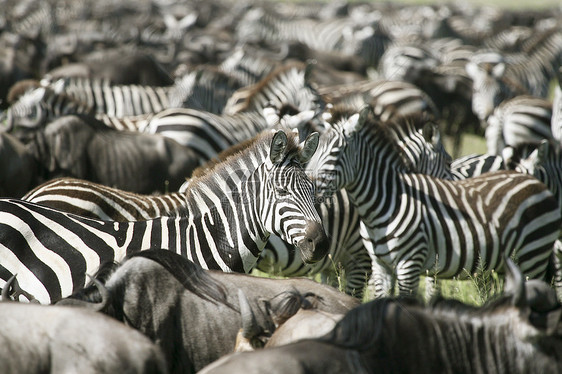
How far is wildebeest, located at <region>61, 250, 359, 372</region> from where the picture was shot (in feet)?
10.8

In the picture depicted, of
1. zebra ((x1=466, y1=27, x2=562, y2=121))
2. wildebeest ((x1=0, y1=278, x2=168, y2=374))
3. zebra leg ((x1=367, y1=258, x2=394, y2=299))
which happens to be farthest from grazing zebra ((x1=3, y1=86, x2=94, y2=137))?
zebra ((x1=466, y1=27, x2=562, y2=121))

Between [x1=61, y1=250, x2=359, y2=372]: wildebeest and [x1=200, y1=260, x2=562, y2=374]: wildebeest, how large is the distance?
28.4 inches

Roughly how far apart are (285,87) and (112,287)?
815 centimetres

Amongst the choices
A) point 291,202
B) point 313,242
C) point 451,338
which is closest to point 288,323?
point 451,338

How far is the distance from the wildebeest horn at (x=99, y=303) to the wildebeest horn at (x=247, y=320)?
23.5 inches

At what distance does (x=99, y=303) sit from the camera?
10.4 ft

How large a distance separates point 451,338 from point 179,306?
4.29ft

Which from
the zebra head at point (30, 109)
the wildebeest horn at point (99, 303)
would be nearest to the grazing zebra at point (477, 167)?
the wildebeest horn at point (99, 303)

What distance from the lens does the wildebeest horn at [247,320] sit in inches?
117

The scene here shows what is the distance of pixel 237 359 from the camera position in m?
2.47

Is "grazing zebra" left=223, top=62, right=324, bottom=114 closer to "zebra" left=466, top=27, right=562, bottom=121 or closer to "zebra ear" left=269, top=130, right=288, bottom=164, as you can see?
"zebra" left=466, top=27, right=562, bottom=121

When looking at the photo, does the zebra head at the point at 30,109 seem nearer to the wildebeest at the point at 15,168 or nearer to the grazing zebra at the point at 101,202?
the wildebeest at the point at 15,168

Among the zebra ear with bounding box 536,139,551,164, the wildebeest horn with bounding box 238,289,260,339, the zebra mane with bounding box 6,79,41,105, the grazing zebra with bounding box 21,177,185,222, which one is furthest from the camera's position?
the zebra mane with bounding box 6,79,41,105

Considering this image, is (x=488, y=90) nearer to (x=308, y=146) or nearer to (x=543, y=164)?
(x=543, y=164)
